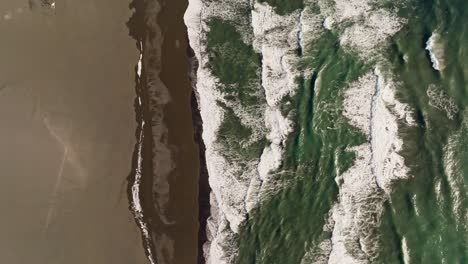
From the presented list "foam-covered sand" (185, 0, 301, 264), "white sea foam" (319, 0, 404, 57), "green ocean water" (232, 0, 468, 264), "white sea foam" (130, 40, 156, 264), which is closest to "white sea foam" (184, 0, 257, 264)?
"foam-covered sand" (185, 0, 301, 264)

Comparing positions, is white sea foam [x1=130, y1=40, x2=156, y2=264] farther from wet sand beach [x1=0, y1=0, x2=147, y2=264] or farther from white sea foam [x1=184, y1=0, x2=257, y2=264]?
white sea foam [x1=184, y1=0, x2=257, y2=264]

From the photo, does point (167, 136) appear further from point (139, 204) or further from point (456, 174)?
point (456, 174)

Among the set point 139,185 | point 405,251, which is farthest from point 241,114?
point 405,251

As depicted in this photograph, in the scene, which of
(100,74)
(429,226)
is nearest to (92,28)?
(100,74)

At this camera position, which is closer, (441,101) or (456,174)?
(456,174)

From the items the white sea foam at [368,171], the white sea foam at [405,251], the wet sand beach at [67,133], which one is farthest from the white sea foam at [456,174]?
the wet sand beach at [67,133]

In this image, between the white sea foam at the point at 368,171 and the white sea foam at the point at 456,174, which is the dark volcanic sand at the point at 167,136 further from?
the white sea foam at the point at 456,174
